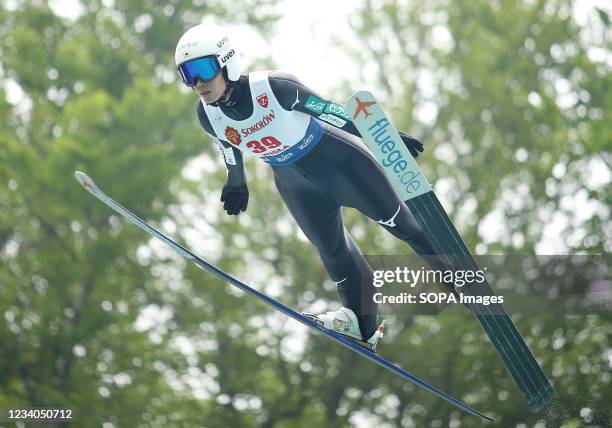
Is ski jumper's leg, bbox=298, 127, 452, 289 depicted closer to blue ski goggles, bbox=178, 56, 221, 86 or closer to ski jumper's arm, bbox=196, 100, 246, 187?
ski jumper's arm, bbox=196, 100, 246, 187

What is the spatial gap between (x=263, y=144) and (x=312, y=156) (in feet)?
0.86

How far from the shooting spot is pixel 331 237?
5234mm

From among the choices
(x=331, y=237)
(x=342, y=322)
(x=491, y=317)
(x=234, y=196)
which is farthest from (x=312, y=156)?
(x=491, y=317)

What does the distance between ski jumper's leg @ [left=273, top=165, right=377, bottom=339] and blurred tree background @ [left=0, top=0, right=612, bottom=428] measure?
696 centimetres

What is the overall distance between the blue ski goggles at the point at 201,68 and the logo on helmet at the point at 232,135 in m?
0.33

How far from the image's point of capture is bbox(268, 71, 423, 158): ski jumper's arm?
15.8ft

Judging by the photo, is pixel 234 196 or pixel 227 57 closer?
pixel 227 57

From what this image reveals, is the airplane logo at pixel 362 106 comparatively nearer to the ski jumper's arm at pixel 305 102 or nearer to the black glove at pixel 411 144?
the ski jumper's arm at pixel 305 102

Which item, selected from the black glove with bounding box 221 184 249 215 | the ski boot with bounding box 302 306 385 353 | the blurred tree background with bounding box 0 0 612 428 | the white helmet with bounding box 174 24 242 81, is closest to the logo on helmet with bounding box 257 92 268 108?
the white helmet with bounding box 174 24 242 81

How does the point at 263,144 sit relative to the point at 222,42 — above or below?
below

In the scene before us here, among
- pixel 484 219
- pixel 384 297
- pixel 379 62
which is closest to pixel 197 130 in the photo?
pixel 379 62

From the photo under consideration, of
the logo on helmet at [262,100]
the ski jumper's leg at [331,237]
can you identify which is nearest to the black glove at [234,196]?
the ski jumper's leg at [331,237]

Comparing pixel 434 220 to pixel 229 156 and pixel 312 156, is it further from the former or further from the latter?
pixel 229 156

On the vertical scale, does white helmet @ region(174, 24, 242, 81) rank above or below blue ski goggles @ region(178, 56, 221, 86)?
above
